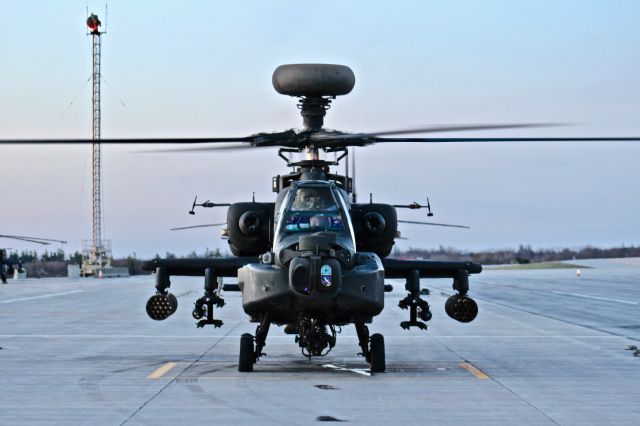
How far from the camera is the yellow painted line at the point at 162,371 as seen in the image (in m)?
15.7

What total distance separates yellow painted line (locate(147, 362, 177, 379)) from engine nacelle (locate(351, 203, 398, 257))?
3723mm

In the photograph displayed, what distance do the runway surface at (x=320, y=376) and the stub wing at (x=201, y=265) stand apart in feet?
5.12

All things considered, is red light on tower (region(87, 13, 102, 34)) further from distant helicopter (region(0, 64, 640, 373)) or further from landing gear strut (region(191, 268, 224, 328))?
landing gear strut (region(191, 268, 224, 328))

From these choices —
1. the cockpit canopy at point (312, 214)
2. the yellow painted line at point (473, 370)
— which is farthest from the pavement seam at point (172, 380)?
the yellow painted line at point (473, 370)

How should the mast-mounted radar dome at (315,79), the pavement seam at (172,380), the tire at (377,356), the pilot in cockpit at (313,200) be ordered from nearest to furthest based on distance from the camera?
1. the pavement seam at (172,380)
2. the pilot in cockpit at (313,200)
3. the tire at (377,356)
4. the mast-mounted radar dome at (315,79)

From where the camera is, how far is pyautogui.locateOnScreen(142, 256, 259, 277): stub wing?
17359 mm

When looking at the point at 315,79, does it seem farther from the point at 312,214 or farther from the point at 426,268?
the point at 426,268

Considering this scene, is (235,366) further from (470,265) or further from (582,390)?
(582,390)

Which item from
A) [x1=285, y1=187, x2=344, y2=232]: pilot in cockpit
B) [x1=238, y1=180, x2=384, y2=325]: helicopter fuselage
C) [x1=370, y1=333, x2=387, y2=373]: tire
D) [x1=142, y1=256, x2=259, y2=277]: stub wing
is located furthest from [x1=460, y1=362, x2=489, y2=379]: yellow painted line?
[x1=142, y1=256, x2=259, y2=277]: stub wing

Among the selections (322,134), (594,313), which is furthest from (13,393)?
(594,313)

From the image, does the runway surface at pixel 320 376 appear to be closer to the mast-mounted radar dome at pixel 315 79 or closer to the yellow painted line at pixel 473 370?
the yellow painted line at pixel 473 370

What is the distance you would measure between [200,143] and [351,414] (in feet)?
16.2

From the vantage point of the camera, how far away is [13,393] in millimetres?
13789

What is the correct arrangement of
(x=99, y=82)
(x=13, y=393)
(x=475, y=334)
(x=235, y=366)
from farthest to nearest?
(x=99, y=82) → (x=475, y=334) → (x=235, y=366) → (x=13, y=393)
